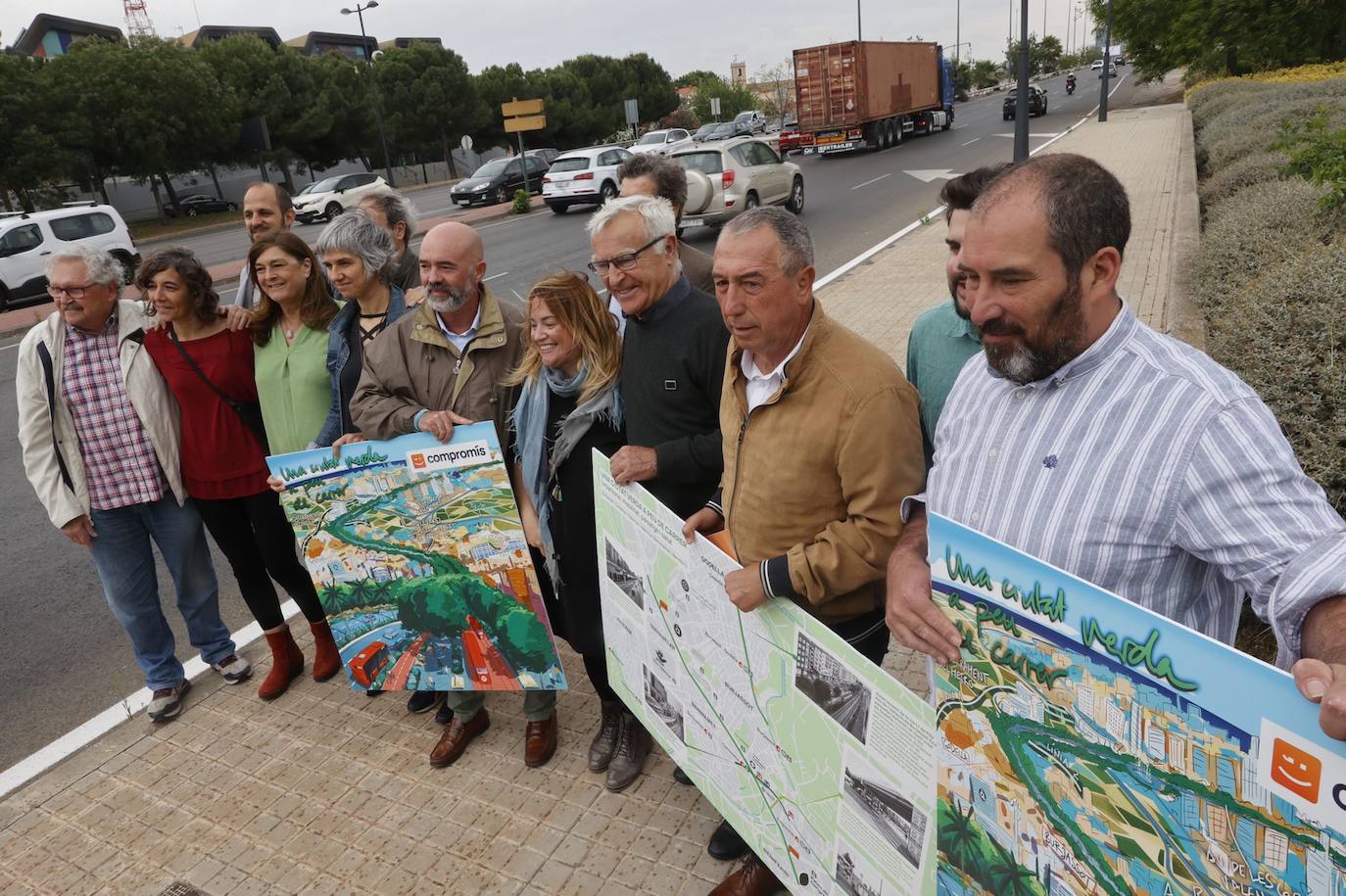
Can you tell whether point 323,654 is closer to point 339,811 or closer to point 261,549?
point 261,549

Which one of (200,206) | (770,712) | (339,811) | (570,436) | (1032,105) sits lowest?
(339,811)

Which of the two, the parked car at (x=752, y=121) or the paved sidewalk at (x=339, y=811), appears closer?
the paved sidewalk at (x=339, y=811)

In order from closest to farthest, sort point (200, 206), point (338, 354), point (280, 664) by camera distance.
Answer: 1. point (338, 354)
2. point (280, 664)
3. point (200, 206)

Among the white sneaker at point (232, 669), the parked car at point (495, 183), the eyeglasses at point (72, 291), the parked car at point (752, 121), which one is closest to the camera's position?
the eyeglasses at point (72, 291)

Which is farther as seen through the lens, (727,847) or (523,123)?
(523,123)

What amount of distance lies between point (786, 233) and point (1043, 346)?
2.75 feet

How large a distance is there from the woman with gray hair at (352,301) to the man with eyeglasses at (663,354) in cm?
110

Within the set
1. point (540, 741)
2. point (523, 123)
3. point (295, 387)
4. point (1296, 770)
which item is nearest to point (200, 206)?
point (523, 123)

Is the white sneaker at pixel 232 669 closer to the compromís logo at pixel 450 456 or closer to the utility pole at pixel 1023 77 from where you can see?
the compromís logo at pixel 450 456

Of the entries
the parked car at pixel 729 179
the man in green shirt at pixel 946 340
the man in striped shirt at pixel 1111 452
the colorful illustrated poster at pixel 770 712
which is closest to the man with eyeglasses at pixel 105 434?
the colorful illustrated poster at pixel 770 712

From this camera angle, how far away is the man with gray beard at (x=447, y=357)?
3223mm

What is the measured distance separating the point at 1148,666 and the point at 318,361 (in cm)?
328

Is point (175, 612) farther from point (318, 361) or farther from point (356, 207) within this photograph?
point (356, 207)

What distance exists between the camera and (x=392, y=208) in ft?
15.4
